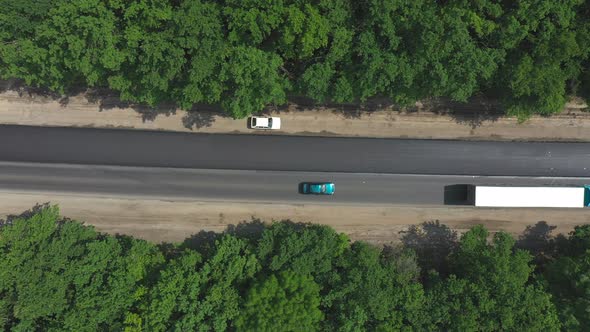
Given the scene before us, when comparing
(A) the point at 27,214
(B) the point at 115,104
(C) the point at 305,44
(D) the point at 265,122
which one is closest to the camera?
(C) the point at 305,44

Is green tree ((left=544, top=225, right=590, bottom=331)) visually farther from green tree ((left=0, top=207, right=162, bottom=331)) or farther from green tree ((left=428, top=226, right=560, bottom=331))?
green tree ((left=0, top=207, right=162, bottom=331))

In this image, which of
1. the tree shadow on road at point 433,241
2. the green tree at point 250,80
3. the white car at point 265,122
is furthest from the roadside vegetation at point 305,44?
the tree shadow on road at point 433,241

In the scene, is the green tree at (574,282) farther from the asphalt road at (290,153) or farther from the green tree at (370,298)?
the green tree at (370,298)

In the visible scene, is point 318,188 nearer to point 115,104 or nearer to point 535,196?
point 535,196

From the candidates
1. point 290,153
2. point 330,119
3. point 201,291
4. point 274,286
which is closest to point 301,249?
point 274,286

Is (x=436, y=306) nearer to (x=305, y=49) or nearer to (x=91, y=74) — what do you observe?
(x=305, y=49)

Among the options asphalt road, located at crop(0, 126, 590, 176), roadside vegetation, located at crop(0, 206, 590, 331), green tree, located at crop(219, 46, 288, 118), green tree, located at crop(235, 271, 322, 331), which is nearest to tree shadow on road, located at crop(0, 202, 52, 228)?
roadside vegetation, located at crop(0, 206, 590, 331)
